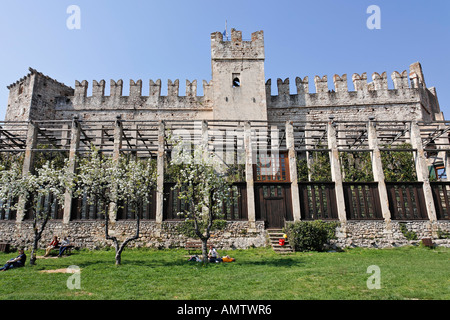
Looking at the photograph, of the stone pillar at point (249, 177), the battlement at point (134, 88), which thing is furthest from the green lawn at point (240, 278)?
the battlement at point (134, 88)

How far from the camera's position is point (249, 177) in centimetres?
1616

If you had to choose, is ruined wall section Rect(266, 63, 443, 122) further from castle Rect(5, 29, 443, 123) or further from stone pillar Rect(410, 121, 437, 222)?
stone pillar Rect(410, 121, 437, 222)

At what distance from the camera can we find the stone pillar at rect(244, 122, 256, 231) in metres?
15.5

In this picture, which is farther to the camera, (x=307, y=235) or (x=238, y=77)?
(x=238, y=77)

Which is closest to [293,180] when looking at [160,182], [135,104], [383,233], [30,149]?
[383,233]

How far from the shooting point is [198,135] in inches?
725

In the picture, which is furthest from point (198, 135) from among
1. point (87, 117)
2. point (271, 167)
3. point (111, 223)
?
point (87, 117)

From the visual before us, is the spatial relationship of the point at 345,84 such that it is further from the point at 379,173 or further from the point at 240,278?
the point at 240,278

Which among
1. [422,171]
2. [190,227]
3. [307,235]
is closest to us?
[307,235]

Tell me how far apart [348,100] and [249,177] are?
14853 mm

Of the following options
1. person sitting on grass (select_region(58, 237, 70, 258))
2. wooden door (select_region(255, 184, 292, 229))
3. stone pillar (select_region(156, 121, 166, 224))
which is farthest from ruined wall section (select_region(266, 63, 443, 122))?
person sitting on grass (select_region(58, 237, 70, 258))

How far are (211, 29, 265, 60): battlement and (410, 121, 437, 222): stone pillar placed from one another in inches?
489

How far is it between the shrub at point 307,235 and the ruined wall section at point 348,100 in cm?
1315

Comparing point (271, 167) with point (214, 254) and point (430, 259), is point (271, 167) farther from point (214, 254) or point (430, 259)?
point (430, 259)
